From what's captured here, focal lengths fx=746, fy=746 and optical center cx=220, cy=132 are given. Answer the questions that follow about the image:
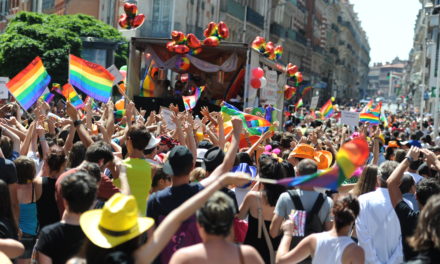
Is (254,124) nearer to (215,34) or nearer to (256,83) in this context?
(256,83)

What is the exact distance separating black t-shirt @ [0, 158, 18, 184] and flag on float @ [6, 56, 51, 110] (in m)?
5.18

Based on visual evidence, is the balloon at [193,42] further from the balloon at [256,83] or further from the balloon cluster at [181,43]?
the balloon at [256,83]

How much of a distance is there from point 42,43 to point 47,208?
3016 cm

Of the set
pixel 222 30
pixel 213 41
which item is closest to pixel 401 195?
pixel 213 41

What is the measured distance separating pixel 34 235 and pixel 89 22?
33376 mm

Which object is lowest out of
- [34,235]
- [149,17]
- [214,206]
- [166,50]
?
[34,235]

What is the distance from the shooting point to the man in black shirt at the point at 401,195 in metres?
5.16

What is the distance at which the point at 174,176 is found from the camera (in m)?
4.45

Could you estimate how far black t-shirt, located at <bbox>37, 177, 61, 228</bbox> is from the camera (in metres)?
5.07

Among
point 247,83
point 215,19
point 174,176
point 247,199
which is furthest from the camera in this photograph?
point 215,19

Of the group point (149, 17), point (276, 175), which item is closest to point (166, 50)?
point (276, 175)

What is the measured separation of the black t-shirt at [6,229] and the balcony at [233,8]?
37324 millimetres

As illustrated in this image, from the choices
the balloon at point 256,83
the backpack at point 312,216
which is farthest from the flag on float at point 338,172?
the balloon at point 256,83

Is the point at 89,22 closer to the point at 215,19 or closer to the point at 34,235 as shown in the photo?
the point at 215,19
